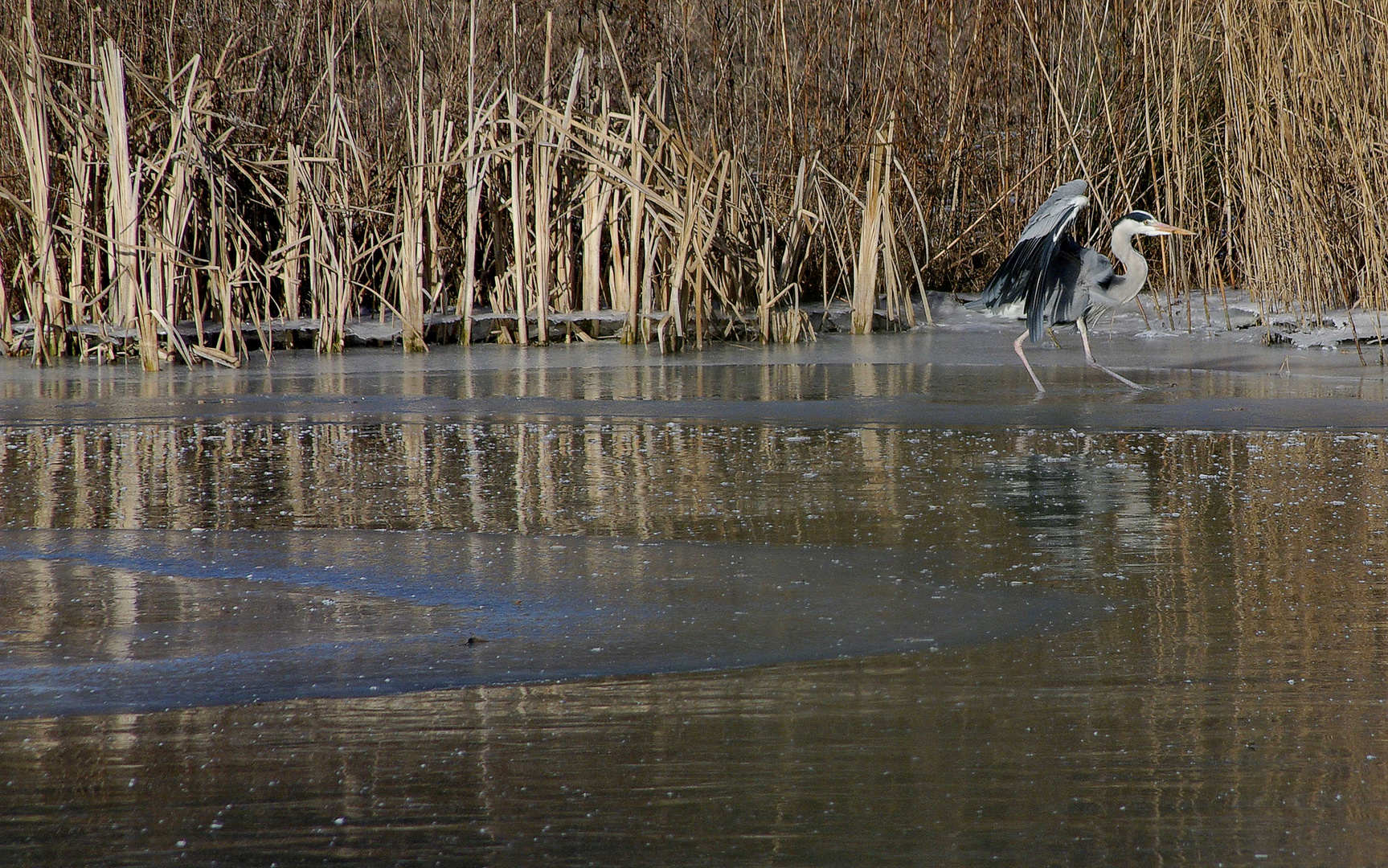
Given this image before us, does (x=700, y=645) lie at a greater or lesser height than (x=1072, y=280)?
lesser

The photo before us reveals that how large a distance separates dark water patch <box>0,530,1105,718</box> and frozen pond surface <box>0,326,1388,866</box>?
0.4 inches

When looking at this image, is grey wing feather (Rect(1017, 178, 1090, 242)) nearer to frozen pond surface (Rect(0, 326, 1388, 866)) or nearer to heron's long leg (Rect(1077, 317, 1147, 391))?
heron's long leg (Rect(1077, 317, 1147, 391))

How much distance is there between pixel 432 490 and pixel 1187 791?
2529mm

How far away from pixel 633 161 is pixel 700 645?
633cm

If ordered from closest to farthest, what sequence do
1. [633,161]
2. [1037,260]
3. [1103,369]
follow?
[1103,369]
[1037,260]
[633,161]

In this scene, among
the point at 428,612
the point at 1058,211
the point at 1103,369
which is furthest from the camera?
the point at 1058,211

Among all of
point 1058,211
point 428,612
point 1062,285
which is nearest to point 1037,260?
point 1062,285

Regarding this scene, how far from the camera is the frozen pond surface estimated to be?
5.18ft

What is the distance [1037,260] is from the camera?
22.5ft

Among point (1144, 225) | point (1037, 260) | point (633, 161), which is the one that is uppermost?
point (633, 161)

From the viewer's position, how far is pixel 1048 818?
5.18 feet

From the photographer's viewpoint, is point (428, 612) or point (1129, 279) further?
point (1129, 279)

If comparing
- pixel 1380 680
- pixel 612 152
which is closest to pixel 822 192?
pixel 612 152

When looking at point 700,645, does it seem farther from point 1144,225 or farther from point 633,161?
point 633,161
